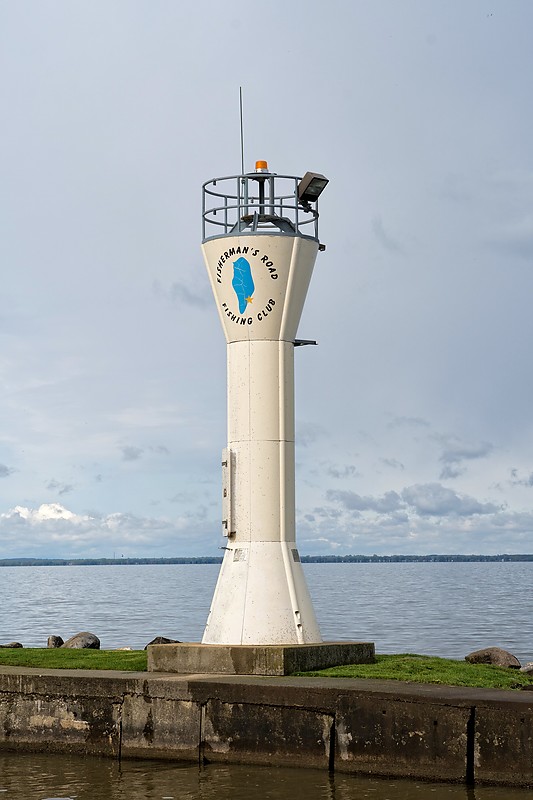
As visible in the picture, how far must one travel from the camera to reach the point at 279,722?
13344 millimetres

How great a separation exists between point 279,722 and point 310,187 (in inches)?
298

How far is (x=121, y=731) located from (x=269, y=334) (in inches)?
221

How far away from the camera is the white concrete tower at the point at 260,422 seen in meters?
15.8

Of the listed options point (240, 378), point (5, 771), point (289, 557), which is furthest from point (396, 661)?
point (5, 771)

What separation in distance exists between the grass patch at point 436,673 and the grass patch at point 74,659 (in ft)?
9.35

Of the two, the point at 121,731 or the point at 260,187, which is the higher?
the point at 260,187

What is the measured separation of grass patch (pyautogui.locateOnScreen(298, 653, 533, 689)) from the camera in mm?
14058

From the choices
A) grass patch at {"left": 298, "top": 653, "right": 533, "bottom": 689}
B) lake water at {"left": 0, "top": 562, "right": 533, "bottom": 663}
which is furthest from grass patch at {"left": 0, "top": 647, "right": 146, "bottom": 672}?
lake water at {"left": 0, "top": 562, "right": 533, "bottom": 663}

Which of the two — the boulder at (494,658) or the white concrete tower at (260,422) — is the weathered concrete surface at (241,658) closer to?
the white concrete tower at (260,422)

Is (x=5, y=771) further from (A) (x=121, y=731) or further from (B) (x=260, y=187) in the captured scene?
Answer: (B) (x=260, y=187)

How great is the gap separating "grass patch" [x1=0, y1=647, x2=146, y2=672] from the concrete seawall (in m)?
0.71

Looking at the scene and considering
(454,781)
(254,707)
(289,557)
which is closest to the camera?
(454,781)

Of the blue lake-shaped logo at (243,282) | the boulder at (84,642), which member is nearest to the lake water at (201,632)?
the blue lake-shaped logo at (243,282)

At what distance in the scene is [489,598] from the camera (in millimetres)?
74500
